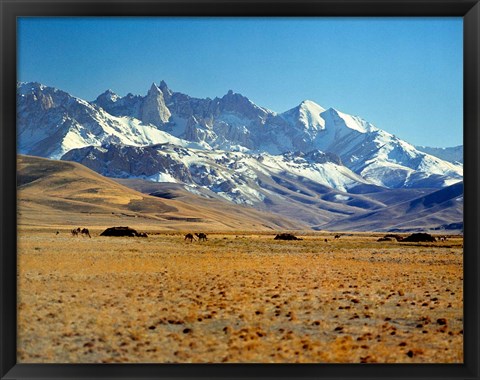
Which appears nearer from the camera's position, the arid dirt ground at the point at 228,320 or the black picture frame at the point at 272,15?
the black picture frame at the point at 272,15

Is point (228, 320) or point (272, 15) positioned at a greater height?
point (272, 15)

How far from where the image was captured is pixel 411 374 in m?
9.12

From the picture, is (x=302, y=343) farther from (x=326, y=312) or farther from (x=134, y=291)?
(x=134, y=291)

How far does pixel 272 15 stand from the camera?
9484 mm

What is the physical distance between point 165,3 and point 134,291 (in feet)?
31.1

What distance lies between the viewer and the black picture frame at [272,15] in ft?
30.1

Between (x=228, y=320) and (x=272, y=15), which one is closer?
(x=272, y=15)

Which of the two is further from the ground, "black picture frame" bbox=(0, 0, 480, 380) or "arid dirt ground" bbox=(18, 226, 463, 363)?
"black picture frame" bbox=(0, 0, 480, 380)

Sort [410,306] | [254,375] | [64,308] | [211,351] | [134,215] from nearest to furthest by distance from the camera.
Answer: [254,375] < [211,351] < [64,308] < [410,306] < [134,215]

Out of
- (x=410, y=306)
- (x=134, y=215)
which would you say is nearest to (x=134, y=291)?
(x=410, y=306)

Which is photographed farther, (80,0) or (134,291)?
(134,291)

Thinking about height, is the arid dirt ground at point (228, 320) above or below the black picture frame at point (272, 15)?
below

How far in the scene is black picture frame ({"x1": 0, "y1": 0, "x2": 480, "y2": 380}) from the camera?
9.17 meters

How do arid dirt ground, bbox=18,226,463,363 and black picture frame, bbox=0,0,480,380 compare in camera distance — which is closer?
black picture frame, bbox=0,0,480,380
